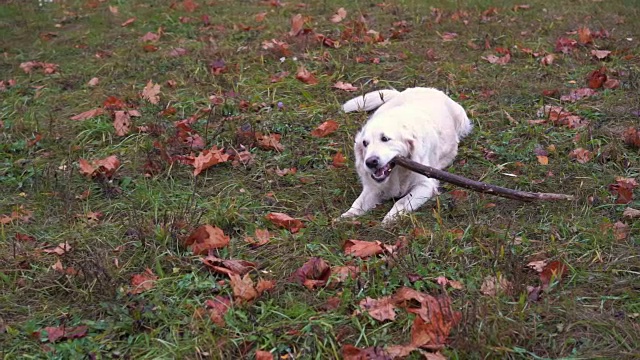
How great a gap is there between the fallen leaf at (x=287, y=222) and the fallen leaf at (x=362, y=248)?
0.40m

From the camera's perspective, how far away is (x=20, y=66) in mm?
7168

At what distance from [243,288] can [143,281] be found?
1.73 ft

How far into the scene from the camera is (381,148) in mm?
4238

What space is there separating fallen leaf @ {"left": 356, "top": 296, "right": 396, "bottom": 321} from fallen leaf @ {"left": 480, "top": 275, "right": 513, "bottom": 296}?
0.43 meters

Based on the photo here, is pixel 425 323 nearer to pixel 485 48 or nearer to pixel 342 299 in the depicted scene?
pixel 342 299

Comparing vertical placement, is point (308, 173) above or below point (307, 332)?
below

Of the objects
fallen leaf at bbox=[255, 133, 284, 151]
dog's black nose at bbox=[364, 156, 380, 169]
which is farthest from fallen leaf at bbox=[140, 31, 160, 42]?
dog's black nose at bbox=[364, 156, 380, 169]

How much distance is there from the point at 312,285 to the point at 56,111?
147 inches

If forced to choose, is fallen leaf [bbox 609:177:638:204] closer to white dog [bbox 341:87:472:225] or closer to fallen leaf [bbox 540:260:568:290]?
fallen leaf [bbox 540:260:568:290]

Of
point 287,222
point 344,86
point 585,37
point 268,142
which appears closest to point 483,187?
point 287,222

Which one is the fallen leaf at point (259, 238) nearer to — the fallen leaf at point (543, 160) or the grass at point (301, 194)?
the grass at point (301, 194)

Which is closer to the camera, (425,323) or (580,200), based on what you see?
(425,323)

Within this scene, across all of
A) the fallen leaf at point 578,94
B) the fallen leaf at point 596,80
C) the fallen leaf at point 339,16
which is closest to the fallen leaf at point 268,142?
the fallen leaf at point 578,94

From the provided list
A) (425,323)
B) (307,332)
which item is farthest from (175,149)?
(425,323)
